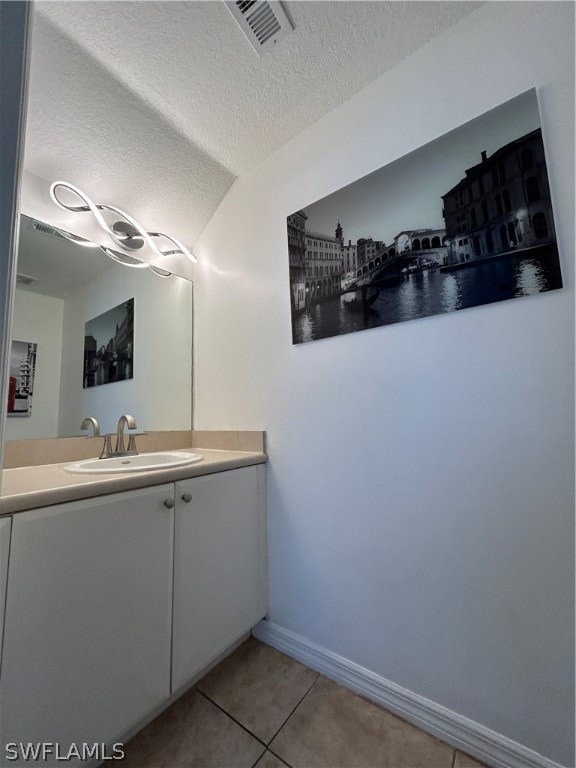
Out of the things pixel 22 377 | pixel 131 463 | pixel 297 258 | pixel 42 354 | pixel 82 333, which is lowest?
pixel 131 463

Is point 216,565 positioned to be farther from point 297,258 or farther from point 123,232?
point 123,232

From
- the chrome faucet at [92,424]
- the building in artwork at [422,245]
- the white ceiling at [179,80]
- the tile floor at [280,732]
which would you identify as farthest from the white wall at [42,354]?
the building in artwork at [422,245]

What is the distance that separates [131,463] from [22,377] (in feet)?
1.77

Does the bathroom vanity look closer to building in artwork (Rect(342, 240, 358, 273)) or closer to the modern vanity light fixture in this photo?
building in artwork (Rect(342, 240, 358, 273))

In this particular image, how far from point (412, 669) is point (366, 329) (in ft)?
3.90

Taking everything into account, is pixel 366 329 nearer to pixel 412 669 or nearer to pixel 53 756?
pixel 412 669

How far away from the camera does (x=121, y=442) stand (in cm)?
141

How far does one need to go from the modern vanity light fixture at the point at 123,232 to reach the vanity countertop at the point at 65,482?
1.10 m

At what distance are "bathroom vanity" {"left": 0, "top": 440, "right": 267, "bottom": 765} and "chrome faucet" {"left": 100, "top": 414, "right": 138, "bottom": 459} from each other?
0.21m

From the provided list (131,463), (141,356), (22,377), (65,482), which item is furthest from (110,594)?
(141,356)

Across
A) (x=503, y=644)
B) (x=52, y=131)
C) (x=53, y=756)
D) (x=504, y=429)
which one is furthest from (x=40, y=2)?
(x=503, y=644)

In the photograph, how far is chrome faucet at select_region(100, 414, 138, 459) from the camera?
1367 millimetres

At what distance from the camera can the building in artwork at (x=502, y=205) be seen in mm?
861

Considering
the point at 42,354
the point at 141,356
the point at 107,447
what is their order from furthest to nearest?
the point at 141,356, the point at 107,447, the point at 42,354
